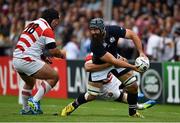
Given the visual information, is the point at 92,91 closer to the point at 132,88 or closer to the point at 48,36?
the point at 132,88

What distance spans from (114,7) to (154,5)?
1762mm

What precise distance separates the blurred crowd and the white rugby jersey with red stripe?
25.4ft

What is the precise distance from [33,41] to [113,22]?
10.2 m

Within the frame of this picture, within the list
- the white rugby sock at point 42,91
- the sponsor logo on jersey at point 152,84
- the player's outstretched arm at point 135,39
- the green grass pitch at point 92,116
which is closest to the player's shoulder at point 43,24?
the white rugby sock at point 42,91

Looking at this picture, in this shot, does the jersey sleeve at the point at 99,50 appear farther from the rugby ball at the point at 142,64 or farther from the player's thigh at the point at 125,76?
the player's thigh at the point at 125,76

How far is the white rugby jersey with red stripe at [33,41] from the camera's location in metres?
14.2

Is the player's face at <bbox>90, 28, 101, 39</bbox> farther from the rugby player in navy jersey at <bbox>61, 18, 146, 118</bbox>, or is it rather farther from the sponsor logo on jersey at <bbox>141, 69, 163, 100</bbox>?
the sponsor logo on jersey at <bbox>141, 69, 163, 100</bbox>

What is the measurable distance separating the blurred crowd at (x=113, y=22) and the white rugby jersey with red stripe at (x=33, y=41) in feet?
25.4

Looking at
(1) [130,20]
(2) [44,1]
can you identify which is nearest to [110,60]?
(1) [130,20]

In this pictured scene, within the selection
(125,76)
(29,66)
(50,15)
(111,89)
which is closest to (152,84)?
(111,89)

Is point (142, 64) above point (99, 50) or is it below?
below

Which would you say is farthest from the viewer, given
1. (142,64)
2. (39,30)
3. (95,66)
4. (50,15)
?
(50,15)

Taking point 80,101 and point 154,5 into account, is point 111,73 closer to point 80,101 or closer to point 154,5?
point 80,101

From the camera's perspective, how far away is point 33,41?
14242 millimetres
